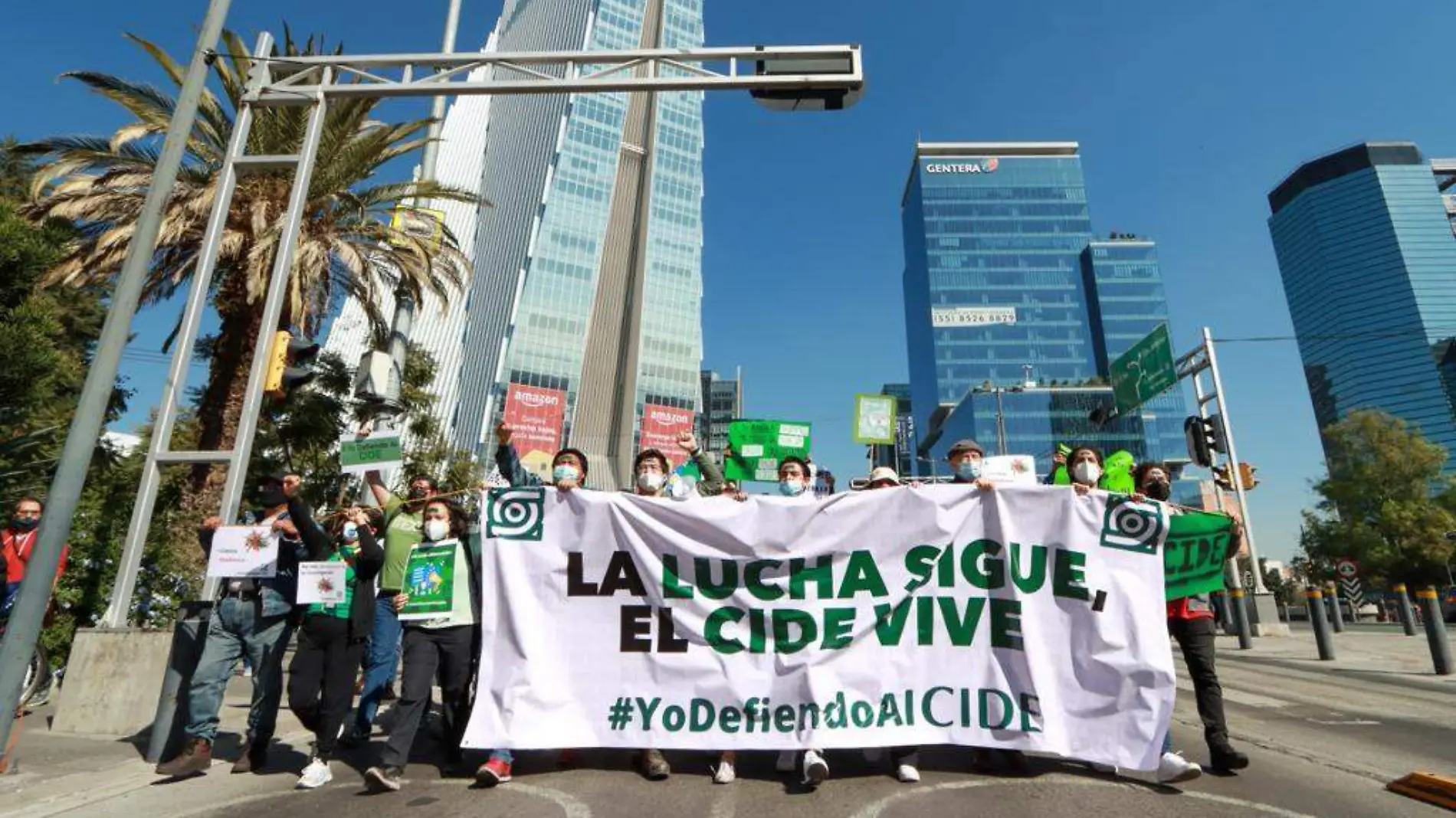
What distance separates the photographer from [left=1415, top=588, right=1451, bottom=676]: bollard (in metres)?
9.72

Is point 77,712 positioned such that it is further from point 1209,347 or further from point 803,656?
point 1209,347

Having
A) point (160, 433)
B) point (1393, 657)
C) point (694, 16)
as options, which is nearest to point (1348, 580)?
point (1393, 657)

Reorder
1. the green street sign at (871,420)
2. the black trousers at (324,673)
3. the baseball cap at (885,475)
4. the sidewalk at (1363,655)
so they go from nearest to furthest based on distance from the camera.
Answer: the black trousers at (324,673)
the baseball cap at (885,475)
the sidewalk at (1363,655)
the green street sign at (871,420)

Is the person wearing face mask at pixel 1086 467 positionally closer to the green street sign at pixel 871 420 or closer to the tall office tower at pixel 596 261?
the green street sign at pixel 871 420

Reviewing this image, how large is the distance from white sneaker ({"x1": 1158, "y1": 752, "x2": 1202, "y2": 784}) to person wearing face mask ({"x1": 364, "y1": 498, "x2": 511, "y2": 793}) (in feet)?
13.0

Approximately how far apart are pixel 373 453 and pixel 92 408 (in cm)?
205

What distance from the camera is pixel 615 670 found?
4410mm

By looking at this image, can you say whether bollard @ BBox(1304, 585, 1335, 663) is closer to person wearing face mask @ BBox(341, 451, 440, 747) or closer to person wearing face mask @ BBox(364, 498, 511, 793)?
person wearing face mask @ BBox(364, 498, 511, 793)

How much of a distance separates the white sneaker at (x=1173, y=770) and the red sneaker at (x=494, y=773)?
3.95m

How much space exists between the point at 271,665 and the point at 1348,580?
32.7 meters

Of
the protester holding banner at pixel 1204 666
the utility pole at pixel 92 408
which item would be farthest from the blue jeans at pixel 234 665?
the protester holding banner at pixel 1204 666

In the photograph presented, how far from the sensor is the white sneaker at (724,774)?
13.5 feet

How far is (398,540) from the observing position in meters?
5.22

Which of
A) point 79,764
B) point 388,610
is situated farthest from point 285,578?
point 79,764
